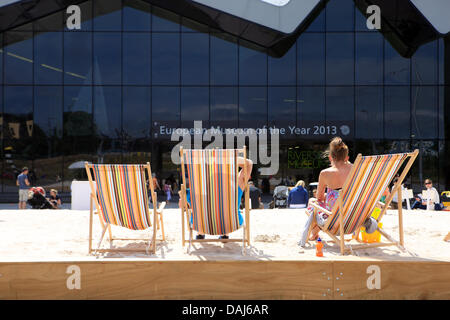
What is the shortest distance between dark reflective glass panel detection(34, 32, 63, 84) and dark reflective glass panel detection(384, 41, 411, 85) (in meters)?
13.7

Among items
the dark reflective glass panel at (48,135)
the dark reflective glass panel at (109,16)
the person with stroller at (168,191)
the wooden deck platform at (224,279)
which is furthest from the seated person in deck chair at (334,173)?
the dark reflective glass panel at (109,16)

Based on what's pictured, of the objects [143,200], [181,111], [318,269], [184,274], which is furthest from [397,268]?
[181,111]

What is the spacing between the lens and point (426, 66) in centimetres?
1730

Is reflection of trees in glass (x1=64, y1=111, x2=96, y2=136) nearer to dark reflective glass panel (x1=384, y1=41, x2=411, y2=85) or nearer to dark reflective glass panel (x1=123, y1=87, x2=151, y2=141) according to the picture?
dark reflective glass panel (x1=123, y1=87, x2=151, y2=141)

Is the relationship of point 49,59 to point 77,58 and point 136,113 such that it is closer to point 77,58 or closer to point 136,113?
point 77,58

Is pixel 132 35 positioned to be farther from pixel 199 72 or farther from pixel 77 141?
pixel 77 141

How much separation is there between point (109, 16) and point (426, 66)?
536 inches

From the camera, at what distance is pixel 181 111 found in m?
17.3

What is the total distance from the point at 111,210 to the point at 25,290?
122cm

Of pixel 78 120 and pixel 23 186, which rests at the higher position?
pixel 78 120

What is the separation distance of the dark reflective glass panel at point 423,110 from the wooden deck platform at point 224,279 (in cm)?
1584

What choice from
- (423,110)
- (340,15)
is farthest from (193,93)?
(423,110)

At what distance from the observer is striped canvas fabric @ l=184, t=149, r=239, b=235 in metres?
3.76

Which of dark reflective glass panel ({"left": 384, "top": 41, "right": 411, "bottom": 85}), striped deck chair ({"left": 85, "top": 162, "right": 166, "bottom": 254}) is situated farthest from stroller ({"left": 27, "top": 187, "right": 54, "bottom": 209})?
dark reflective glass panel ({"left": 384, "top": 41, "right": 411, "bottom": 85})
